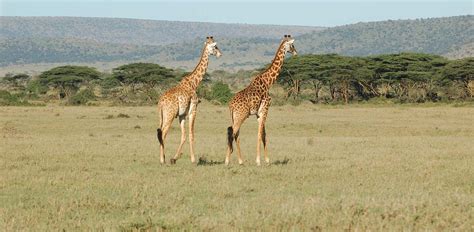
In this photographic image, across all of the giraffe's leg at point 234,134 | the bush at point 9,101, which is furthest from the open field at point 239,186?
the bush at point 9,101

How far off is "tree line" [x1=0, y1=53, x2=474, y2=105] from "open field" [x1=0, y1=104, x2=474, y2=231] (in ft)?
110

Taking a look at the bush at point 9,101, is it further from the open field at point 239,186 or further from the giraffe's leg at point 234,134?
the giraffe's leg at point 234,134

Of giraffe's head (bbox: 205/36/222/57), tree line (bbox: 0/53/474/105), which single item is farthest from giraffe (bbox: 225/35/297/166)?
tree line (bbox: 0/53/474/105)

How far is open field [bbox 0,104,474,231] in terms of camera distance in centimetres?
808

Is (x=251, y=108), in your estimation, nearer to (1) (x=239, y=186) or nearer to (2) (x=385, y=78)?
(1) (x=239, y=186)

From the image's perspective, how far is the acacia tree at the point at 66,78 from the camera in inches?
2555

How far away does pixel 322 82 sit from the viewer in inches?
2408

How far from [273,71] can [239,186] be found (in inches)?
181

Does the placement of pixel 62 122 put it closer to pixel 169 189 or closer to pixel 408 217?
pixel 169 189

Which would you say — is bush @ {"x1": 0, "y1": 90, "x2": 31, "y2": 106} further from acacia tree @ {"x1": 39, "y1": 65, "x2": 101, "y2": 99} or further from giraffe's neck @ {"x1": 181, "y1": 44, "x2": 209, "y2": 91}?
giraffe's neck @ {"x1": 181, "y1": 44, "x2": 209, "y2": 91}

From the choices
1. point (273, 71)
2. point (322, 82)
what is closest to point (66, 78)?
point (322, 82)

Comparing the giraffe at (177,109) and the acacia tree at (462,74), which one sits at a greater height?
the giraffe at (177,109)

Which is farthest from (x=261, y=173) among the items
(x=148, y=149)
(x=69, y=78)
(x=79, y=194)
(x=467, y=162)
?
(x=69, y=78)

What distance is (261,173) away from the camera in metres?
12.8
